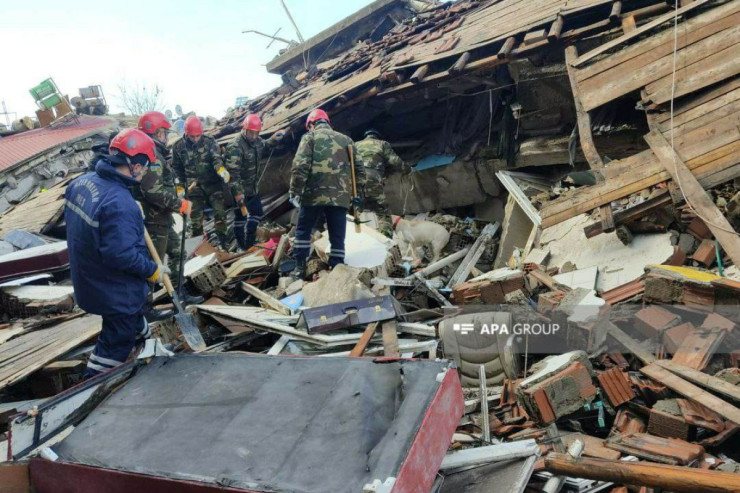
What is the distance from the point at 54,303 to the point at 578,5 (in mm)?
6732

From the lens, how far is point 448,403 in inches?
98.1

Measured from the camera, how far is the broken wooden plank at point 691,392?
9.44 feet

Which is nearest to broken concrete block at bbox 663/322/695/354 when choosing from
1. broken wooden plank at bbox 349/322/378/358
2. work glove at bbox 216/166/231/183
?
broken wooden plank at bbox 349/322/378/358

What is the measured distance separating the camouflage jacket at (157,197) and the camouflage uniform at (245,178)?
184cm

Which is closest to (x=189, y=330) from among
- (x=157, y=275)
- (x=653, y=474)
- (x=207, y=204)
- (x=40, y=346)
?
(x=157, y=275)

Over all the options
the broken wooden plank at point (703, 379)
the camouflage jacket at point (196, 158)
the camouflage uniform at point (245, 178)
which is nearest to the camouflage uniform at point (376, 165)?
A: the camouflage uniform at point (245, 178)

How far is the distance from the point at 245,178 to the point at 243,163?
0.24m

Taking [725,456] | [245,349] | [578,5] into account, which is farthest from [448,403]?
[578,5]

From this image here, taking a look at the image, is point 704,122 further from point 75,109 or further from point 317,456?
point 75,109

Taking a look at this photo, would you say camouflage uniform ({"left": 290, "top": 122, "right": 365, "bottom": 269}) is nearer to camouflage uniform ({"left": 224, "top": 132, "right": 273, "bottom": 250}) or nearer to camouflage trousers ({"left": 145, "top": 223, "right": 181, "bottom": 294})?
camouflage trousers ({"left": 145, "top": 223, "right": 181, "bottom": 294})

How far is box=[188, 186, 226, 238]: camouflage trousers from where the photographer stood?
25.2 feet

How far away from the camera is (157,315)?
488 cm

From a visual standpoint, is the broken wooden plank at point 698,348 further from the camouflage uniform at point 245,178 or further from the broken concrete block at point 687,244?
the camouflage uniform at point 245,178

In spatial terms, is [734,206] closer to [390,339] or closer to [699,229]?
[699,229]
